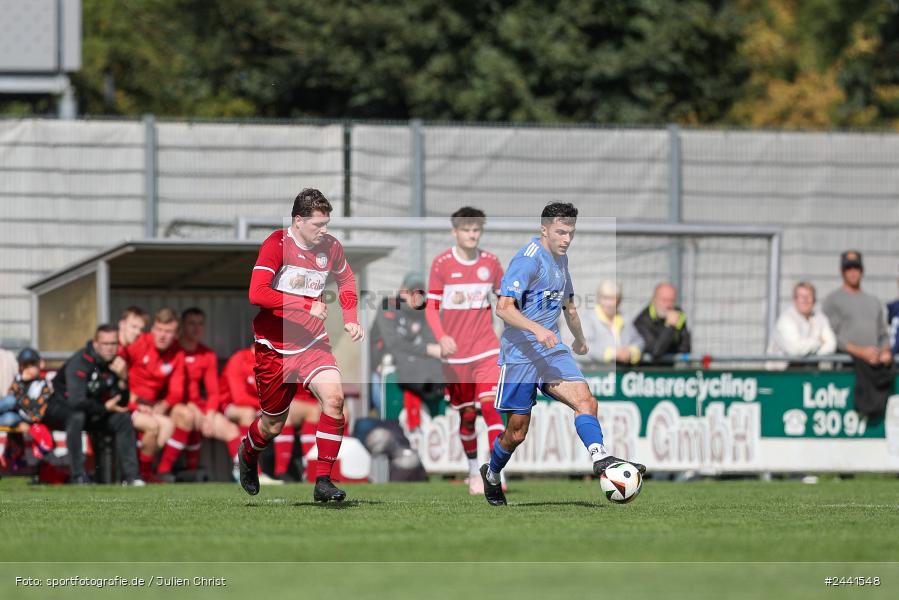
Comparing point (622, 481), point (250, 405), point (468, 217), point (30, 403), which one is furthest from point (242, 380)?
point (622, 481)

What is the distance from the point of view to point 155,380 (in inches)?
619

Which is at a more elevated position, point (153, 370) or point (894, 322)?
point (894, 322)

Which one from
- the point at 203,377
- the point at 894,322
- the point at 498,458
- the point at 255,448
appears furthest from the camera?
the point at 894,322

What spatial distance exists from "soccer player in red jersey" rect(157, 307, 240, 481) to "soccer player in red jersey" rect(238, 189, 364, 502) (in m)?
5.52

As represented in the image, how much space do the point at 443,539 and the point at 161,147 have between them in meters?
11.0

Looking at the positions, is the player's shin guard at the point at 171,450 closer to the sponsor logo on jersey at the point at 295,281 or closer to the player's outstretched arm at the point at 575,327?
the sponsor logo on jersey at the point at 295,281

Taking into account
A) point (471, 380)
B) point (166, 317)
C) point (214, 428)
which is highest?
point (166, 317)

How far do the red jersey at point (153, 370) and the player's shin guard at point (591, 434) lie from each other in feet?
22.4

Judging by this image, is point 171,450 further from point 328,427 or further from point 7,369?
point 328,427

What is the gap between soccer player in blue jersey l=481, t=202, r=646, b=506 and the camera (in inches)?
392

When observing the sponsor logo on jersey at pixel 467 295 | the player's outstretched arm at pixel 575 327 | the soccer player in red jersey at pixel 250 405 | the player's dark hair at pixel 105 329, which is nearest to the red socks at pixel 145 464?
the soccer player in red jersey at pixel 250 405

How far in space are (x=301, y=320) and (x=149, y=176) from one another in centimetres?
827

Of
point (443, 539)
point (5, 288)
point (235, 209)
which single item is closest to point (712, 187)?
point (235, 209)

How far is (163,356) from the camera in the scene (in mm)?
15695
